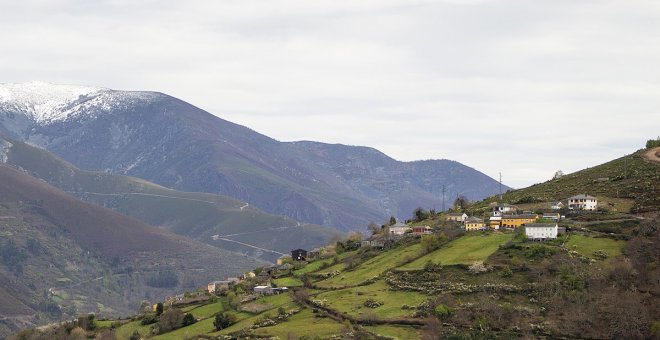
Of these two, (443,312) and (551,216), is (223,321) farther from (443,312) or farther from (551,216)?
(551,216)

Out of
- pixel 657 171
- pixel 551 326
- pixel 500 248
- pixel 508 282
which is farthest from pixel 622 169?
pixel 551 326

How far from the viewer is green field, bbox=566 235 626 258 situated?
445ft

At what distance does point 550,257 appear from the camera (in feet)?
442

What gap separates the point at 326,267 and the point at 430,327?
5223cm

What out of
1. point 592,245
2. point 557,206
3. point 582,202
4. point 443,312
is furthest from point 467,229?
point 443,312

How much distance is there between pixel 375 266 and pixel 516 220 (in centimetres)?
2358

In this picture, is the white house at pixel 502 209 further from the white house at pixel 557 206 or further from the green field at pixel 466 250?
the green field at pixel 466 250

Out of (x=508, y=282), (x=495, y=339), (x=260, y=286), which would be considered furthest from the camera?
(x=260, y=286)

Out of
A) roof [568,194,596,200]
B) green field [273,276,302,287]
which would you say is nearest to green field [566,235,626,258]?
roof [568,194,596,200]

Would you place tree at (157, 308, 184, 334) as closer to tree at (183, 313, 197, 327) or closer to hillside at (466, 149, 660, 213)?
tree at (183, 313, 197, 327)

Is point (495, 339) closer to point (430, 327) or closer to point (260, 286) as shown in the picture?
point (430, 327)

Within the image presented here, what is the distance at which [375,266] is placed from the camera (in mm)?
155000

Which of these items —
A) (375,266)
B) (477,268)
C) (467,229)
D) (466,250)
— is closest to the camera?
(477,268)

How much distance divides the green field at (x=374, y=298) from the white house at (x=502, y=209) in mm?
34664
